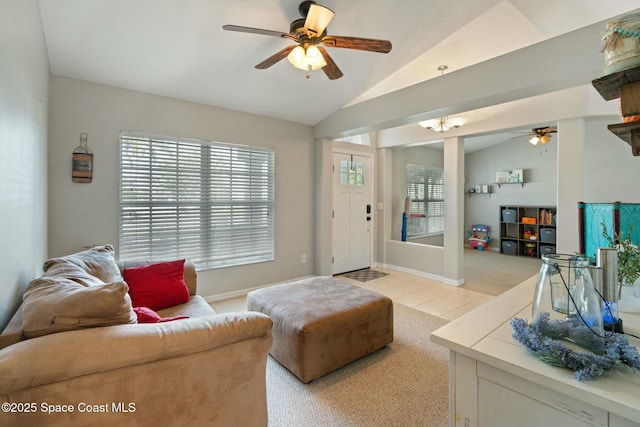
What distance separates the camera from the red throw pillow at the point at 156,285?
2.12 m

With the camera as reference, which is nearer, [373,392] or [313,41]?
[373,392]

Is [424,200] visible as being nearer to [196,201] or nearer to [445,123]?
[445,123]

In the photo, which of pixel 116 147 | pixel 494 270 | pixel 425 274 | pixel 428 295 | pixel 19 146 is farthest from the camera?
pixel 494 270

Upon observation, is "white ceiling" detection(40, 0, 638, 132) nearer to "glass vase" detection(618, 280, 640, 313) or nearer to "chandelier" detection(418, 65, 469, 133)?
"chandelier" detection(418, 65, 469, 133)

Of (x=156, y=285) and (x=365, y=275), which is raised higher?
(x=156, y=285)

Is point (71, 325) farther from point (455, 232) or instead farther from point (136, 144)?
point (455, 232)

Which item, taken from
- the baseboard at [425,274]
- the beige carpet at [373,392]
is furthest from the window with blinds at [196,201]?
the baseboard at [425,274]

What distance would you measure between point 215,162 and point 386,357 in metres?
2.83

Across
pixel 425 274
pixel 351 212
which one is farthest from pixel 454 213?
pixel 351 212

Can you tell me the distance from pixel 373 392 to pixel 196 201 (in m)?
2.69

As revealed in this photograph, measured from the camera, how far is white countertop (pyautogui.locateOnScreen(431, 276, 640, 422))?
0.66m

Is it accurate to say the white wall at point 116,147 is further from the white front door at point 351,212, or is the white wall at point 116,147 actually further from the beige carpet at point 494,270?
the beige carpet at point 494,270

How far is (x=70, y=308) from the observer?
105 cm

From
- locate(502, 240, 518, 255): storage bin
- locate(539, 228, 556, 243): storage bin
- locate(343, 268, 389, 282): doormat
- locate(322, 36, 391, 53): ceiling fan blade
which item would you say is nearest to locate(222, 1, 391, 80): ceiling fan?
locate(322, 36, 391, 53): ceiling fan blade
